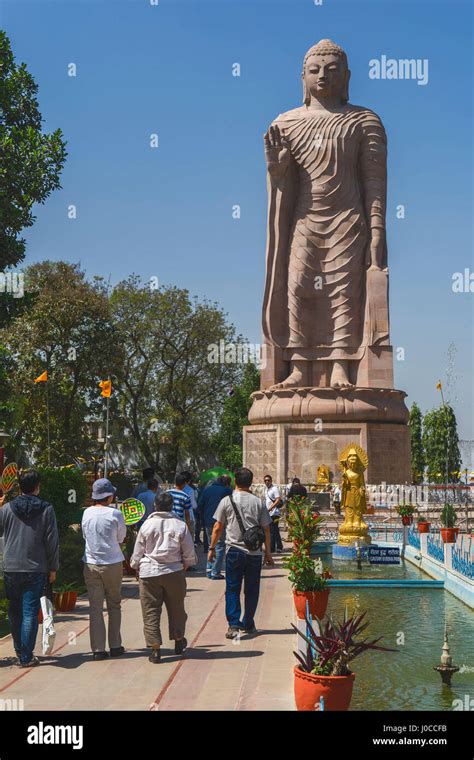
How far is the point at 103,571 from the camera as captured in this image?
8.43 m

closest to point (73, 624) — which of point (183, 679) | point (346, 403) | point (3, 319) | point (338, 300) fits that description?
point (183, 679)

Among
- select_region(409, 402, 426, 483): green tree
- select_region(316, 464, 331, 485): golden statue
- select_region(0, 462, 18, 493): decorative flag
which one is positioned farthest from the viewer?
select_region(409, 402, 426, 483): green tree

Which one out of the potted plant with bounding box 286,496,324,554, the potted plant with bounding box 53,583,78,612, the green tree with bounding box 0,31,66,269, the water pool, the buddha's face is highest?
the buddha's face

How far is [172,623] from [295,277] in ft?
69.6

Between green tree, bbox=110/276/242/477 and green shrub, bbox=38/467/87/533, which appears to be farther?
green tree, bbox=110/276/242/477

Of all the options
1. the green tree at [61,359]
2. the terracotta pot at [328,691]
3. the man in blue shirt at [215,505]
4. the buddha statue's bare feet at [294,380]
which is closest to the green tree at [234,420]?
the green tree at [61,359]

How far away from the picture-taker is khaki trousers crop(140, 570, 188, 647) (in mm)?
8203

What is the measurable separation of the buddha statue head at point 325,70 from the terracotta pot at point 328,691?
83.7ft

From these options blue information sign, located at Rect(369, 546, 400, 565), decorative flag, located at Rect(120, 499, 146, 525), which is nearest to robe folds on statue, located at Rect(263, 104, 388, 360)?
blue information sign, located at Rect(369, 546, 400, 565)

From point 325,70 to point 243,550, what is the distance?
22.6m

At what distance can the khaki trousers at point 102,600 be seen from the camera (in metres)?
8.23

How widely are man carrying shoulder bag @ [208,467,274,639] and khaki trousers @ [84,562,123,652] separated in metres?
1.21

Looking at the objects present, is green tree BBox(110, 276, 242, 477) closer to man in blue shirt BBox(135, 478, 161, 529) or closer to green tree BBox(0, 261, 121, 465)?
green tree BBox(0, 261, 121, 465)
